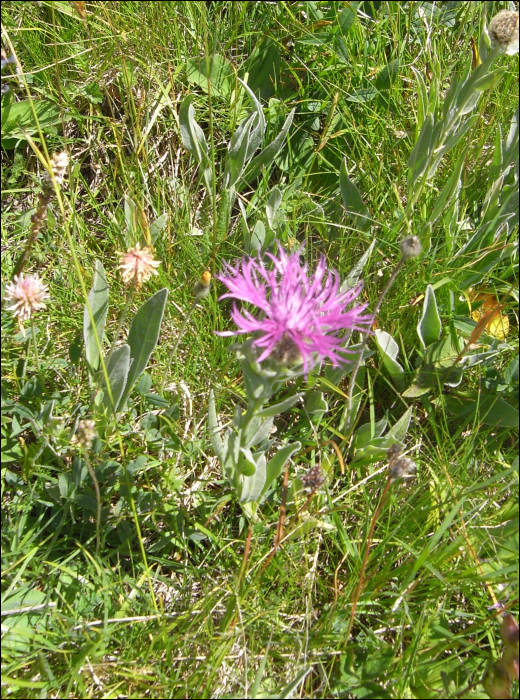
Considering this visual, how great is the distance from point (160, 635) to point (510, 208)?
1910mm

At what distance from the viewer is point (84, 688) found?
1.76 m

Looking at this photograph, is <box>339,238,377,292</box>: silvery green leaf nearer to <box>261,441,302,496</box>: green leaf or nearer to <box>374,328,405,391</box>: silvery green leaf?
<box>374,328,405,391</box>: silvery green leaf

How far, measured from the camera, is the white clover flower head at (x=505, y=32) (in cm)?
220

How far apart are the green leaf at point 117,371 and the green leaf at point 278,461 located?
0.49 metres

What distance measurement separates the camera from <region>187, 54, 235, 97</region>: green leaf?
9.07 ft

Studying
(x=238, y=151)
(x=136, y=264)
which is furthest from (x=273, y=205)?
(x=136, y=264)

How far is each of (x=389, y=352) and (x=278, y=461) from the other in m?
0.61

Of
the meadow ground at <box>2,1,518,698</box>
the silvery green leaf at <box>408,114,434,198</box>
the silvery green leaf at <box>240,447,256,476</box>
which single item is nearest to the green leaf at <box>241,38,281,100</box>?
the meadow ground at <box>2,1,518,698</box>

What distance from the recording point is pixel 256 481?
199 centimetres

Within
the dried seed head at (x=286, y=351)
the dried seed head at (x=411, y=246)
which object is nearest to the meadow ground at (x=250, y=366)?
the dried seed head at (x=286, y=351)

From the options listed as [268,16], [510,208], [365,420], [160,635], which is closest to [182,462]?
[160,635]

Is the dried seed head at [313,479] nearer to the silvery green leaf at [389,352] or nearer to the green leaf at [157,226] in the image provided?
the silvery green leaf at [389,352]

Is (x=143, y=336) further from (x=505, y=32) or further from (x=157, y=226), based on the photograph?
(x=505, y=32)

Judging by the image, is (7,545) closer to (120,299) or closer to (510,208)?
(120,299)
